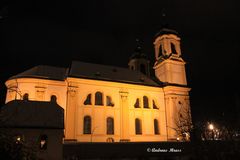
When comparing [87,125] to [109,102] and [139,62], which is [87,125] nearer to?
[109,102]

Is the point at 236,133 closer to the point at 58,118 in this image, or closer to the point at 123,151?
the point at 123,151

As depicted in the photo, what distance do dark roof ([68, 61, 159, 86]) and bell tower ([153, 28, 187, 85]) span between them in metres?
3.42

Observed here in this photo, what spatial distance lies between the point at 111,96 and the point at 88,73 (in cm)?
576

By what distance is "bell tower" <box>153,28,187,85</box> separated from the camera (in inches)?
1857

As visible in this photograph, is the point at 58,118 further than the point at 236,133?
Yes

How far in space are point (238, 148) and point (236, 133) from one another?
393 cm

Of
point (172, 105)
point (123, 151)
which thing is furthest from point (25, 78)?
point (172, 105)

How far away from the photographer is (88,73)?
132ft

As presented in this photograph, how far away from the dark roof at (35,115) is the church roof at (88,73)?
9.63m

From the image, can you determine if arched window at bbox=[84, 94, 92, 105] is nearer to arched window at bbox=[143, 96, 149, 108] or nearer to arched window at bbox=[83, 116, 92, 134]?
arched window at bbox=[83, 116, 92, 134]

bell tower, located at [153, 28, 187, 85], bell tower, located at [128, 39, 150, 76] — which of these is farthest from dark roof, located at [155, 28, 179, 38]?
bell tower, located at [128, 39, 150, 76]

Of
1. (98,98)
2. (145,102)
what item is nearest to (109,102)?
(98,98)

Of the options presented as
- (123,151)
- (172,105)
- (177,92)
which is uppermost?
(177,92)

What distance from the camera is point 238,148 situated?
18.2 metres
